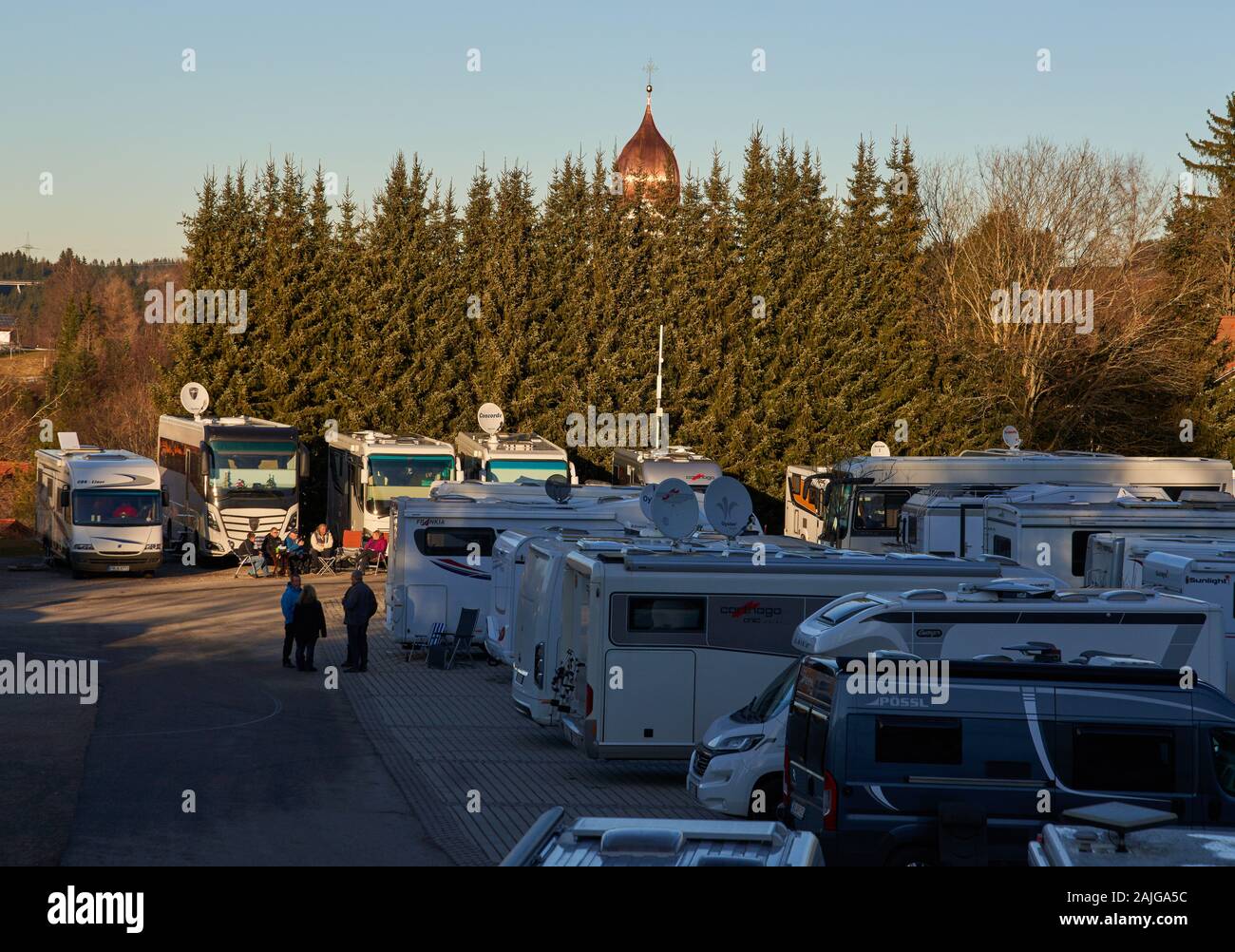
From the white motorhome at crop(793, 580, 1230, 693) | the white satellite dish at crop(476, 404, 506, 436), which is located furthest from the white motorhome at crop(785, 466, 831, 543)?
the white motorhome at crop(793, 580, 1230, 693)

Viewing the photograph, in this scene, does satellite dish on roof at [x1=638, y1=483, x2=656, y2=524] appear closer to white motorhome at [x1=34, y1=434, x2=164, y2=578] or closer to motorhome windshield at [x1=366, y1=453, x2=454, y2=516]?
motorhome windshield at [x1=366, y1=453, x2=454, y2=516]

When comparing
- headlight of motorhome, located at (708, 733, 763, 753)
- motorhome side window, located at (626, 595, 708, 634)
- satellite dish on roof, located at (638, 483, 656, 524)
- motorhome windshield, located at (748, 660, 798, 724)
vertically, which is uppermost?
satellite dish on roof, located at (638, 483, 656, 524)

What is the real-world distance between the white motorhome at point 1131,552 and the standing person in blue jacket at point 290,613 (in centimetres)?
1229

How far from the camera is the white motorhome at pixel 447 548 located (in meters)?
26.3

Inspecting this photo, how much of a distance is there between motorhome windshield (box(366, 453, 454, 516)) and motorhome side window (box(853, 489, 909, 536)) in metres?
10.5

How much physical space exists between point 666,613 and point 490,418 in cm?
3123

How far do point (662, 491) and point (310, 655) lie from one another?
8.70 m

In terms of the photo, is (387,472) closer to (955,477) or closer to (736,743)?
(955,477)

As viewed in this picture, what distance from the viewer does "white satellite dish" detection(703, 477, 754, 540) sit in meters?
19.9

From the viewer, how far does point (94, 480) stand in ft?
123

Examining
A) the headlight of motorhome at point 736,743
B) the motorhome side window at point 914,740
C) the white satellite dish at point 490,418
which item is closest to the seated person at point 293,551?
the white satellite dish at point 490,418

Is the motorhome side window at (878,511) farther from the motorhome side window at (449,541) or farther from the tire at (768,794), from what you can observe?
the tire at (768,794)

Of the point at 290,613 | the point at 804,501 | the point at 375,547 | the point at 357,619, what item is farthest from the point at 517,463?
the point at 357,619
